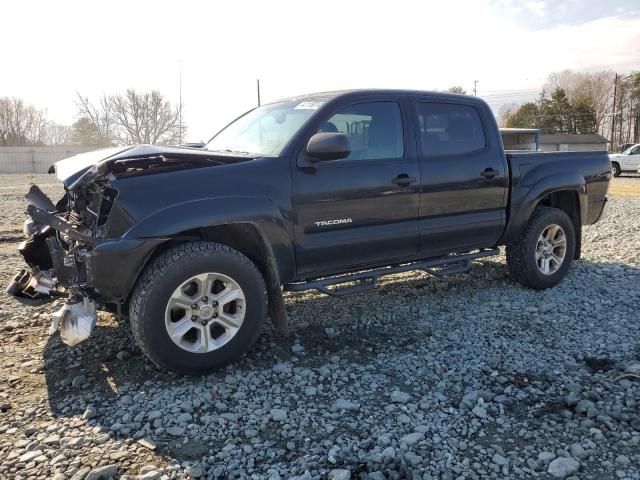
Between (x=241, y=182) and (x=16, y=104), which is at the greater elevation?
(x=16, y=104)

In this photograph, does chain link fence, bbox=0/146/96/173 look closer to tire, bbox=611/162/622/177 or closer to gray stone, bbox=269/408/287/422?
tire, bbox=611/162/622/177

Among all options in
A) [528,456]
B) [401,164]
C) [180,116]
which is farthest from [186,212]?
[180,116]

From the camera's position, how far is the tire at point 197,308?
342 cm

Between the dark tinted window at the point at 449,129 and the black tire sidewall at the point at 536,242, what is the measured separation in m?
1.16

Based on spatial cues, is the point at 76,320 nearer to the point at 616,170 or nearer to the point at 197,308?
the point at 197,308

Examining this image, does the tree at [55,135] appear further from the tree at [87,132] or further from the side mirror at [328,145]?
the side mirror at [328,145]

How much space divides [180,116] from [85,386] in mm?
49136

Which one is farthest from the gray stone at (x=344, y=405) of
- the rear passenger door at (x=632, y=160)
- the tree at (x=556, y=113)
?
the tree at (x=556, y=113)

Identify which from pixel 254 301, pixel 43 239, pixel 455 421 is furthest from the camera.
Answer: pixel 43 239

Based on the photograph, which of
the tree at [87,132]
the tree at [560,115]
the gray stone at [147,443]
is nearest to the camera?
the gray stone at [147,443]

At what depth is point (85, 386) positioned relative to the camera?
3492mm

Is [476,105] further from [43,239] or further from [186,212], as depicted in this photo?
[43,239]

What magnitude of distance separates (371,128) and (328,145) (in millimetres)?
810

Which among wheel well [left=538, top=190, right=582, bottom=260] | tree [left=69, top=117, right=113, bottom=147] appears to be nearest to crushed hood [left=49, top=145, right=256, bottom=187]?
wheel well [left=538, top=190, right=582, bottom=260]
